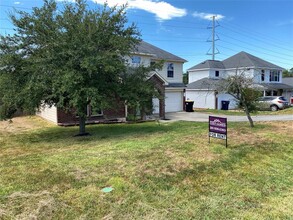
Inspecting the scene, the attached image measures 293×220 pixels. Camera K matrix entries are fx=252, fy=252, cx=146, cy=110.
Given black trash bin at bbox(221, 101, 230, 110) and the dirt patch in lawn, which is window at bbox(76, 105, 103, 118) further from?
black trash bin at bbox(221, 101, 230, 110)

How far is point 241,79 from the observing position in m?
11.8

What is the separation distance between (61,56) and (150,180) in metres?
6.78

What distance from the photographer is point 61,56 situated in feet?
32.9

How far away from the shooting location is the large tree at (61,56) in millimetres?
9648

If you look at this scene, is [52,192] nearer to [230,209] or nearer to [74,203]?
[74,203]

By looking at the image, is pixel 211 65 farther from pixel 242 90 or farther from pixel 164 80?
pixel 242 90

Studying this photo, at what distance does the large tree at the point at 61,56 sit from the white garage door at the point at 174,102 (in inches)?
506

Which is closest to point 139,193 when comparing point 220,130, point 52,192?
point 52,192

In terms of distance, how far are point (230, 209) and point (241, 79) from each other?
8.55 metres

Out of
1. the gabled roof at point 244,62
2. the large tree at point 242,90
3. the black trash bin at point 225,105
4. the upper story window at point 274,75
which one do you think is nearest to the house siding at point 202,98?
the black trash bin at point 225,105

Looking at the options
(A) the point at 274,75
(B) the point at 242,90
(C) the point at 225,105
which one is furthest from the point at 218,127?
(A) the point at 274,75

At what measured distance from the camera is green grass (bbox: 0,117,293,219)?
14.1ft

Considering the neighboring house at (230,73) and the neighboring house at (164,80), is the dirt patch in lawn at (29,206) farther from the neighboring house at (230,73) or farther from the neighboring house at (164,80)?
the neighboring house at (230,73)

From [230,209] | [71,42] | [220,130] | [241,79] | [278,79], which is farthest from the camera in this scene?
[278,79]
